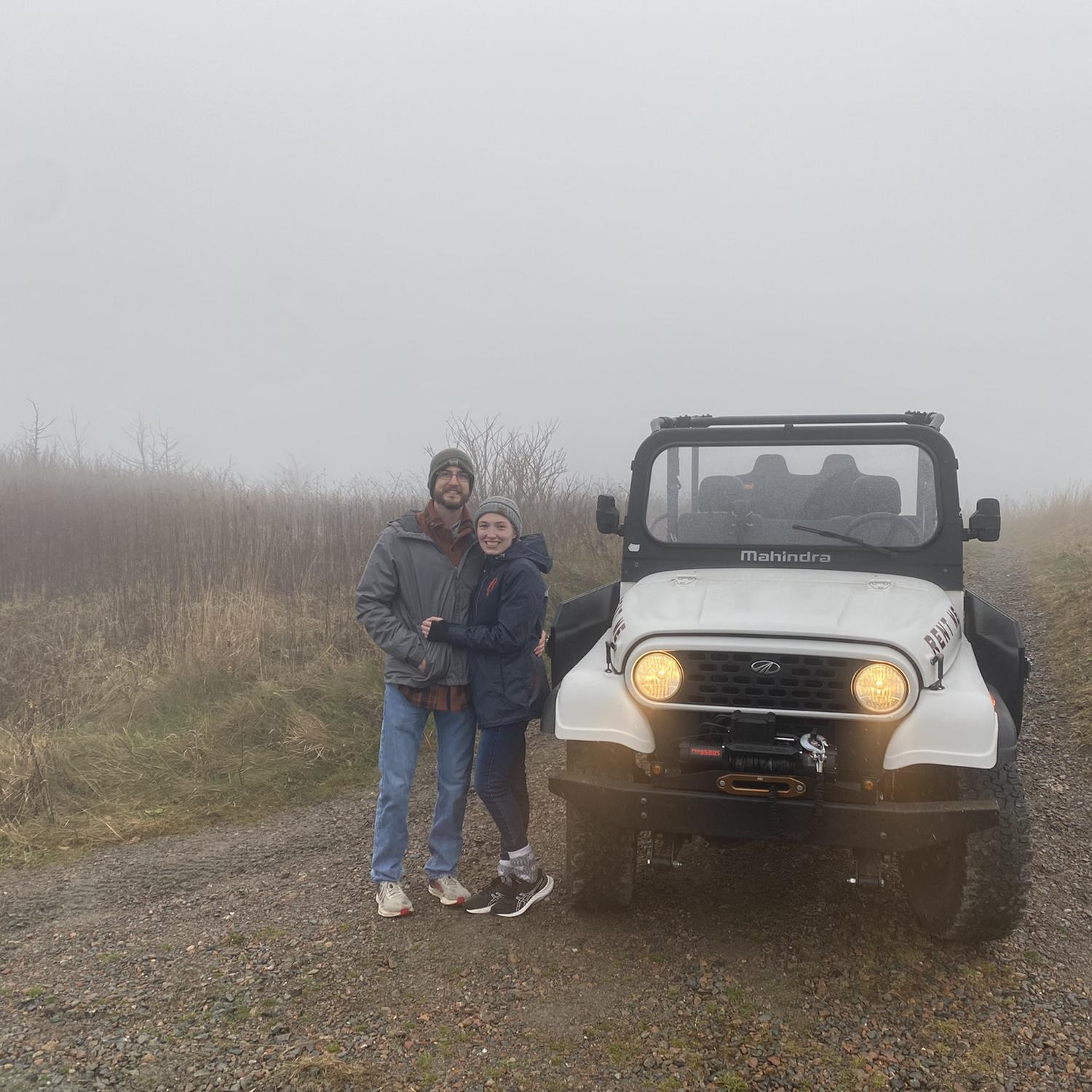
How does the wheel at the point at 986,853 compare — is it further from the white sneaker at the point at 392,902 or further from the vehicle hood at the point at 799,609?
the white sneaker at the point at 392,902

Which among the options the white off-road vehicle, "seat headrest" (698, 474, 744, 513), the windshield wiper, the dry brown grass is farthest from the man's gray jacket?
the dry brown grass

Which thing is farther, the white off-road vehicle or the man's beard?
the man's beard

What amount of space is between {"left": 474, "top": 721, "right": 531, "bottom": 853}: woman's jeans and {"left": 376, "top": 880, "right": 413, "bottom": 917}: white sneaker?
1.49 ft

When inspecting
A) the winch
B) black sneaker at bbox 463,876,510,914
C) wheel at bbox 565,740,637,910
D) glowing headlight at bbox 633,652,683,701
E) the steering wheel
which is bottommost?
black sneaker at bbox 463,876,510,914

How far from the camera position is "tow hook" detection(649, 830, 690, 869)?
10.4 feet

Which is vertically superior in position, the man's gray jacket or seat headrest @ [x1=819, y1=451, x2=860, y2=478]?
seat headrest @ [x1=819, y1=451, x2=860, y2=478]

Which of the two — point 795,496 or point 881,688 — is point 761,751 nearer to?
point 881,688

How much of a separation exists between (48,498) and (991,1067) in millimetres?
11718

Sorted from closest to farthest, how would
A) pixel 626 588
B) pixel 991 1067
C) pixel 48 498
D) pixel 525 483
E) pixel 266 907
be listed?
pixel 991 1067 < pixel 266 907 < pixel 626 588 < pixel 48 498 < pixel 525 483

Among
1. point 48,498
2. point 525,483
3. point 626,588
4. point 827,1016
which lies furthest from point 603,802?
point 48,498

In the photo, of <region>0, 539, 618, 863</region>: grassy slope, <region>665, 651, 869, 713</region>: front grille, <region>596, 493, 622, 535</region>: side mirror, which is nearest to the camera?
<region>665, 651, 869, 713</region>: front grille

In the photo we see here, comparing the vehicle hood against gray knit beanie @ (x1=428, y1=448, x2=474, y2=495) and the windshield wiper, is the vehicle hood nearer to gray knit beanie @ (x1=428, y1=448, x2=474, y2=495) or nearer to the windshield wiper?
the windshield wiper

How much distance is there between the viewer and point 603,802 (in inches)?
116

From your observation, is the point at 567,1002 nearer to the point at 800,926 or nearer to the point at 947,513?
the point at 800,926
